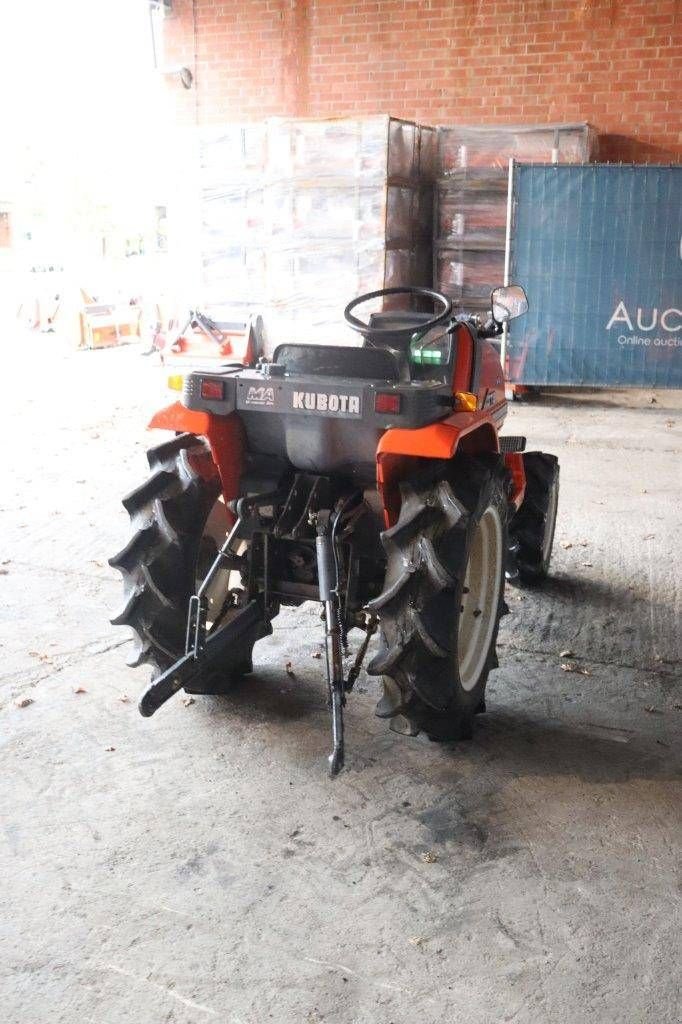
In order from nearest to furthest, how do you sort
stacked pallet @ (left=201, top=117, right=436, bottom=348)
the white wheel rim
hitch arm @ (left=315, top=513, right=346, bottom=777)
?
hitch arm @ (left=315, top=513, right=346, bottom=777) < the white wheel rim < stacked pallet @ (left=201, top=117, right=436, bottom=348)

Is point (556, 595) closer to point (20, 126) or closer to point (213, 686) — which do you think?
point (213, 686)

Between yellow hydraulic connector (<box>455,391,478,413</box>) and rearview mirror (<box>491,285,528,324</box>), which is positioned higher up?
rearview mirror (<box>491,285,528,324</box>)

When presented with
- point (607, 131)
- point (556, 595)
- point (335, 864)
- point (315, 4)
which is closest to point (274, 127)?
point (315, 4)

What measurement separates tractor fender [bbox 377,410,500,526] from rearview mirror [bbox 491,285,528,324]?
511 mm

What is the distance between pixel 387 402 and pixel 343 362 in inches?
12.0

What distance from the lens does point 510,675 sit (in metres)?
3.79

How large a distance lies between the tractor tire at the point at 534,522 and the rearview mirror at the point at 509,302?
1.07 m

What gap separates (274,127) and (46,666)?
7431 mm

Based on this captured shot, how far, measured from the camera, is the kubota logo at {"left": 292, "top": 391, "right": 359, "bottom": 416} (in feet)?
9.90

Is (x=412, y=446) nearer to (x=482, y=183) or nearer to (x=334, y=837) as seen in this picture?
(x=334, y=837)

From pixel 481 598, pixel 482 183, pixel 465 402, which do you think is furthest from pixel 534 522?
pixel 482 183

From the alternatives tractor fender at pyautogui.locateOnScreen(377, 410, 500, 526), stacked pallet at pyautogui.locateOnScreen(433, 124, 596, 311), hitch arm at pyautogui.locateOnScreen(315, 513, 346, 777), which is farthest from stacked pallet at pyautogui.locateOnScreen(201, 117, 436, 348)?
hitch arm at pyautogui.locateOnScreen(315, 513, 346, 777)

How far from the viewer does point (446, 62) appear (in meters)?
11.0

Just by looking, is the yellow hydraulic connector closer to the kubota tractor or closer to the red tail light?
the kubota tractor
